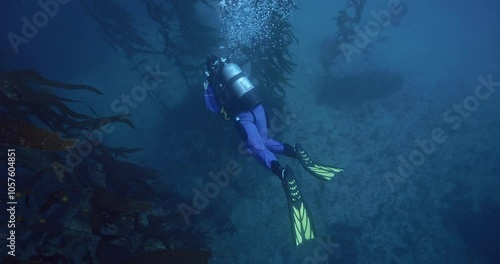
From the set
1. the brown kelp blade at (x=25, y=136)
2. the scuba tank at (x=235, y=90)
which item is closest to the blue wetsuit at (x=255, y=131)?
the scuba tank at (x=235, y=90)

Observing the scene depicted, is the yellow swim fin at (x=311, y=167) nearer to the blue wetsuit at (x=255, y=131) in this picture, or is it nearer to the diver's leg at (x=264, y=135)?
the diver's leg at (x=264, y=135)

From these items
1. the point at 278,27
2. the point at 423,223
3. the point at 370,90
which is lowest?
the point at 423,223

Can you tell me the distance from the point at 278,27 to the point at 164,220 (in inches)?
196

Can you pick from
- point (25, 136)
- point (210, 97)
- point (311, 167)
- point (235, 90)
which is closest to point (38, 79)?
point (25, 136)

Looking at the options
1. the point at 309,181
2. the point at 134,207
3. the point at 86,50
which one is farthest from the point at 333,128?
the point at 86,50

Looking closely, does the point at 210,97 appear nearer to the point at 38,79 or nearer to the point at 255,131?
the point at 255,131

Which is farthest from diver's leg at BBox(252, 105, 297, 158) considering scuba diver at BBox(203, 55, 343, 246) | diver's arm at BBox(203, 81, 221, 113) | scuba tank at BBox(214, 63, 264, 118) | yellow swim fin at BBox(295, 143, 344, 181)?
diver's arm at BBox(203, 81, 221, 113)

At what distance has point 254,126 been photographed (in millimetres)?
5508

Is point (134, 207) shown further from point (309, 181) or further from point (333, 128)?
point (333, 128)

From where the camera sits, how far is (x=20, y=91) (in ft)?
13.0

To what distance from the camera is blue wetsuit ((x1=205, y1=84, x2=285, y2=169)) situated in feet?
17.4

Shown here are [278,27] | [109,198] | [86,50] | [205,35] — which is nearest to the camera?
[109,198]

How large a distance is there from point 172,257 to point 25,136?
204 centimetres

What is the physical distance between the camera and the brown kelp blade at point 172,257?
3.14 meters
